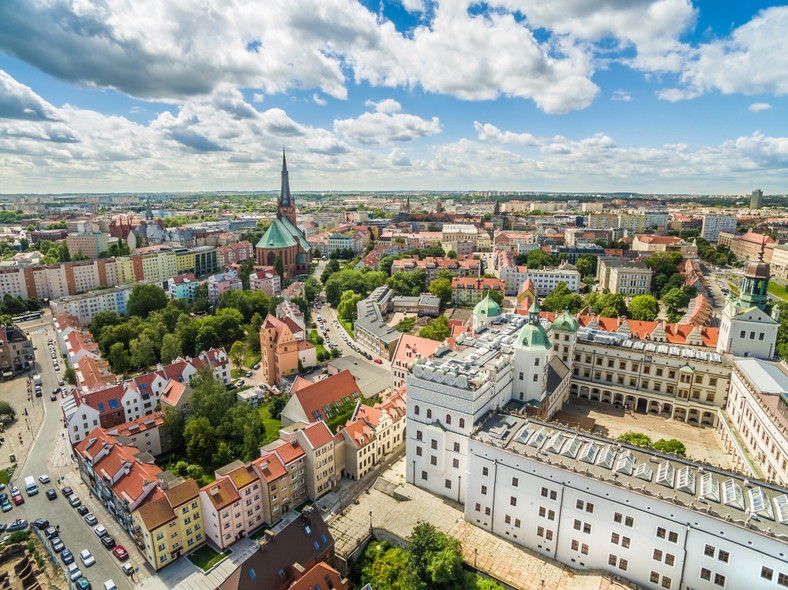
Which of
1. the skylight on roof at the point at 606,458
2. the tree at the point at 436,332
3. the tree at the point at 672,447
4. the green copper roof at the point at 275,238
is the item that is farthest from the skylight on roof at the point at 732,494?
the green copper roof at the point at 275,238

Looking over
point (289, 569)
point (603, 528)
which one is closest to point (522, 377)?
point (603, 528)

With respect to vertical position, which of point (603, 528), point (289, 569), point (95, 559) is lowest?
point (95, 559)

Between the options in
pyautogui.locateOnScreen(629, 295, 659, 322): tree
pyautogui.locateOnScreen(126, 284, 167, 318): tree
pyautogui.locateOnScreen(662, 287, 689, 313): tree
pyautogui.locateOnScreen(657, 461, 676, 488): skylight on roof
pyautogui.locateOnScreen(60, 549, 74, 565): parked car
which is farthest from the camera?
pyautogui.locateOnScreen(662, 287, 689, 313): tree

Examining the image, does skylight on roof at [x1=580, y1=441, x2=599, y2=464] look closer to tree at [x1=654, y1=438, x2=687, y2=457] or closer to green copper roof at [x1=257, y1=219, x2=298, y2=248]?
tree at [x1=654, y1=438, x2=687, y2=457]

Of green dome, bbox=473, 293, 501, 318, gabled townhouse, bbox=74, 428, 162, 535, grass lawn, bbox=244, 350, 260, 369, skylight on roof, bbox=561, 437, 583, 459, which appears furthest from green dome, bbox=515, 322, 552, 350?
grass lawn, bbox=244, 350, 260, 369

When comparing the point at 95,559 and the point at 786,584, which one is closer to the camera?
the point at 786,584

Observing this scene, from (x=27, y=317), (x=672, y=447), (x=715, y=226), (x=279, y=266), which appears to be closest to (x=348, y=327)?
(x=279, y=266)

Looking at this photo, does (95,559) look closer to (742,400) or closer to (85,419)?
(85,419)
